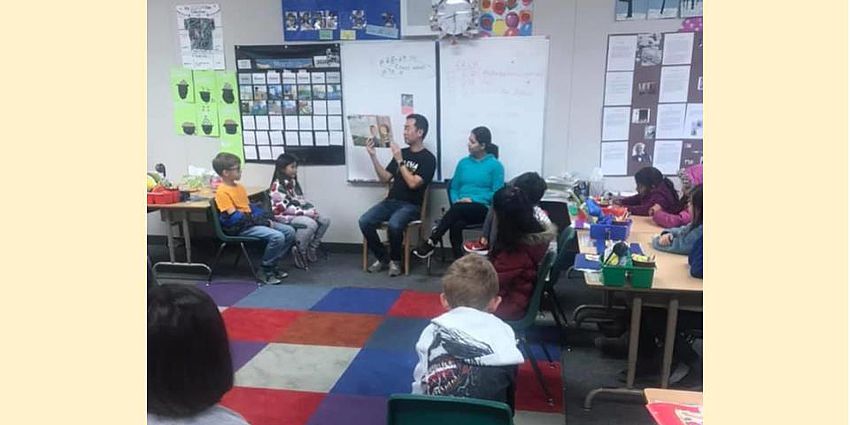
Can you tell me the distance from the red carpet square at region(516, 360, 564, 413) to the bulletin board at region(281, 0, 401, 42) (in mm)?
3135

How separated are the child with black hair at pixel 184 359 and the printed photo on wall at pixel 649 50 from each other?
4340 millimetres

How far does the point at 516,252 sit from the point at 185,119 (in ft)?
13.4

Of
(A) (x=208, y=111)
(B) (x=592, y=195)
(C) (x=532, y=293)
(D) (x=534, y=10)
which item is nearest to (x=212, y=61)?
(A) (x=208, y=111)

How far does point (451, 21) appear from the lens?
182 inches

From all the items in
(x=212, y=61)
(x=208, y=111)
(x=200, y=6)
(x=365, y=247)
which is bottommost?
(x=365, y=247)

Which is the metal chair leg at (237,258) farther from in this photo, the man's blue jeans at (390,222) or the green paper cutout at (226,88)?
the green paper cutout at (226,88)

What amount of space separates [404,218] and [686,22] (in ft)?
9.21

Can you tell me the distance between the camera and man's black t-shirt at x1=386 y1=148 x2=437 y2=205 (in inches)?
187

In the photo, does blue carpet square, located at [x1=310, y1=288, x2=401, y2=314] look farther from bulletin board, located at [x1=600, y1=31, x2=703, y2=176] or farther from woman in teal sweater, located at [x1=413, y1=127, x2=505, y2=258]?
bulletin board, located at [x1=600, y1=31, x2=703, y2=176]

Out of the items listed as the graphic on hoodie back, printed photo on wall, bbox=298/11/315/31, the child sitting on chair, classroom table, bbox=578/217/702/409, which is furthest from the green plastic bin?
printed photo on wall, bbox=298/11/315/31

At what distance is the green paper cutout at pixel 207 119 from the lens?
5.27 meters

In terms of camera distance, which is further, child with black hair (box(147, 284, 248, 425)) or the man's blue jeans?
the man's blue jeans

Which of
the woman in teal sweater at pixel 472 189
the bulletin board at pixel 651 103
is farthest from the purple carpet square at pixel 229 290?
the bulletin board at pixel 651 103

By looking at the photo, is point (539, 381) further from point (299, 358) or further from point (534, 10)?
point (534, 10)
